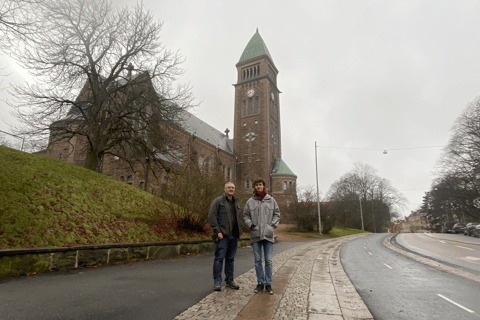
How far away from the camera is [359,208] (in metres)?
54.6

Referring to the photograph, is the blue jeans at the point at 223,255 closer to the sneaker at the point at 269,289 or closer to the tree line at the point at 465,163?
the sneaker at the point at 269,289

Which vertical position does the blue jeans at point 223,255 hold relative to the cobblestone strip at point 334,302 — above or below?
above

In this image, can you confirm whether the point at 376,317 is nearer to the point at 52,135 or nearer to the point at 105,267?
the point at 105,267

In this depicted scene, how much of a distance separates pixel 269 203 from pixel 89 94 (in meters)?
15.9

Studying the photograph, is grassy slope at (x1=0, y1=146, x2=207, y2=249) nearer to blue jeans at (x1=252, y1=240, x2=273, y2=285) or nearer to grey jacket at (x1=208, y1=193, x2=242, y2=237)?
grey jacket at (x1=208, y1=193, x2=242, y2=237)

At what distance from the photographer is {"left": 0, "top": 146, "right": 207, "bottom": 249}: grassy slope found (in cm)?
677

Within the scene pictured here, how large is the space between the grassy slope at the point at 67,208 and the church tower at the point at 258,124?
35993mm

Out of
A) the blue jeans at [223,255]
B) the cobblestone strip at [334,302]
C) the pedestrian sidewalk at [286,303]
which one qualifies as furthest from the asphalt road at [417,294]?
the blue jeans at [223,255]

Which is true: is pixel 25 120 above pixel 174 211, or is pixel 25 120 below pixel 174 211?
above

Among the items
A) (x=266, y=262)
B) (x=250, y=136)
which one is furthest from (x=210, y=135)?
(x=266, y=262)

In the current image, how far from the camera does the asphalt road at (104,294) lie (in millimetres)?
3352

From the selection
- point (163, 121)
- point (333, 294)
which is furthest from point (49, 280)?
point (163, 121)

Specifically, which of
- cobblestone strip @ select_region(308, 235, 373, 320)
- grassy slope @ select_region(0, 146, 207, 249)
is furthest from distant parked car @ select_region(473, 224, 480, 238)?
grassy slope @ select_region(0, 146, 207, 249)

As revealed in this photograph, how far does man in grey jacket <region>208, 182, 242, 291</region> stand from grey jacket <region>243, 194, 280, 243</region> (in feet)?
0.99
